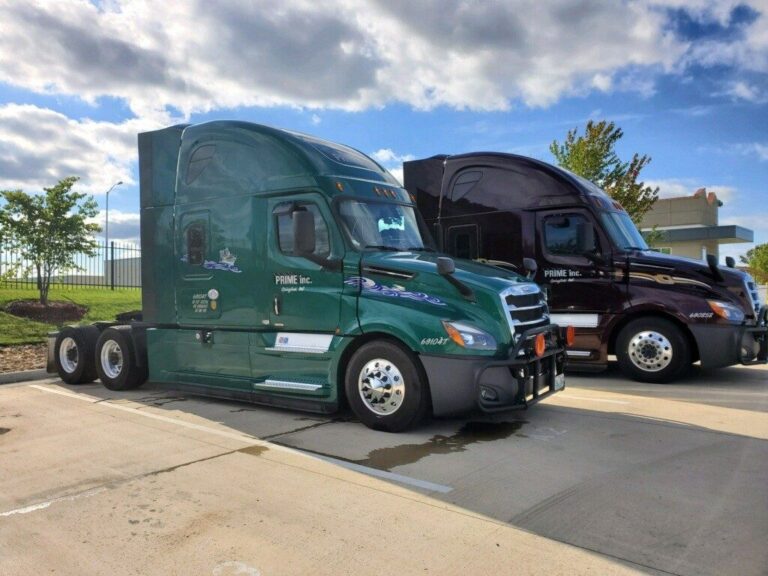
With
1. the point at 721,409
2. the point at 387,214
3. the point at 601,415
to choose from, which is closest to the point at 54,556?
the point at 387,214

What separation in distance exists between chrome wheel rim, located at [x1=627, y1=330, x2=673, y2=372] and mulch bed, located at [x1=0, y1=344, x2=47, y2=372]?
392 inches

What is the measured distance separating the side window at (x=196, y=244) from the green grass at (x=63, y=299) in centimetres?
747

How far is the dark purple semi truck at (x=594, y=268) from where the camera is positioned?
8500 mm

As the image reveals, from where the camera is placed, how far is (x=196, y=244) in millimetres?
7668

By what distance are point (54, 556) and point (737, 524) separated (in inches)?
164

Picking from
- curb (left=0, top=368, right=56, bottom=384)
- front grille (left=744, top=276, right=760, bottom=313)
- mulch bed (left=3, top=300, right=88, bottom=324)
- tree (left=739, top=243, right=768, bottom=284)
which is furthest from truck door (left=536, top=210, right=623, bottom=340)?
tree (left=739, top=243, right=768, bottom=284)

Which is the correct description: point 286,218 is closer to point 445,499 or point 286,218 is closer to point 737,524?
point 445,499

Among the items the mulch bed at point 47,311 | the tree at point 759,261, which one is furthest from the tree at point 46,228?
the tree at point 759,261

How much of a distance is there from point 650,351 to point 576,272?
1.60 meters

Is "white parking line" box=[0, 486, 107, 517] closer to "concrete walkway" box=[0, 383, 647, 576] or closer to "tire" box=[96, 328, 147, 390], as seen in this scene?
"concrete walkway" box=[0, 383, 647, 576]

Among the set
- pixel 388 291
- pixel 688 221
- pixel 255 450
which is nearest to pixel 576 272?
pixel 388 291

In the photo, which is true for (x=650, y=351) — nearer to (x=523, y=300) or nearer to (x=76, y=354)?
(x=523, y=300)

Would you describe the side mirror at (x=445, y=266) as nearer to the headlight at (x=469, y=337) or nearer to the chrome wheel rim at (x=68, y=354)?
the headlight at (x=469, y=337)

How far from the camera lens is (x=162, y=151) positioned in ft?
26.5
